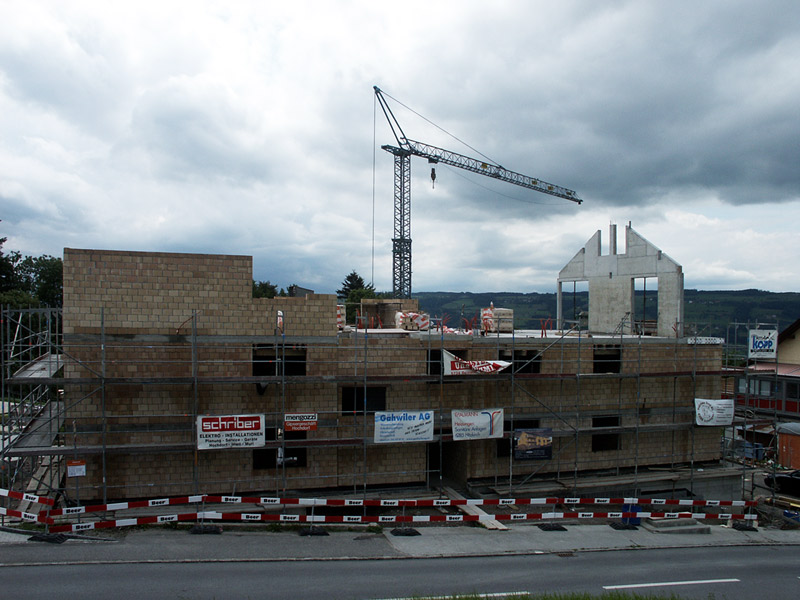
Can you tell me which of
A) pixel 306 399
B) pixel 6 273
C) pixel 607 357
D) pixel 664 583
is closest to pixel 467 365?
pixel 306 399

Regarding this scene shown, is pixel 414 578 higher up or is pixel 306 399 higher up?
pixel 306 399

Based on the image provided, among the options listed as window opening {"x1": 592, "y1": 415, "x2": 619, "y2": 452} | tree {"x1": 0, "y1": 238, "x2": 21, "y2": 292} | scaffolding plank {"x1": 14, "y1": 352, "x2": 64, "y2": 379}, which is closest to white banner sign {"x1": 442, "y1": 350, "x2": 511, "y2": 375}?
window opening {"x1": 592, "y1": 415, "x2": 619, "y2": 452}

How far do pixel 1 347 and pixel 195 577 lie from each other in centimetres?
932

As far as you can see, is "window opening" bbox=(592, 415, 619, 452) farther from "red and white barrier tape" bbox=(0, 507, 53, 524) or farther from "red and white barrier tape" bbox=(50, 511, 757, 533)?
"red and white barrier tape" bbox=(0, 507, 53, 524)

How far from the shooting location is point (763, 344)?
2469 centimetres

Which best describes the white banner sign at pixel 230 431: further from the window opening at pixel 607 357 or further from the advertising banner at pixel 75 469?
the window opening at pixel 607 357

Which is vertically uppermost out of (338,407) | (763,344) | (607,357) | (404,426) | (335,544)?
(763,344)

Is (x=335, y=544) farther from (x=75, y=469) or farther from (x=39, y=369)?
(x=39, y=369)

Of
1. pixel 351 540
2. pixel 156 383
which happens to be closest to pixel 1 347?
pixel 156 383

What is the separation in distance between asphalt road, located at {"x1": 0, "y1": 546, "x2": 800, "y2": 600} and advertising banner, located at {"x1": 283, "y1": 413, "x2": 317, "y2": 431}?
5.39 meters

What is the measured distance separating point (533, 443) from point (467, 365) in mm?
4089

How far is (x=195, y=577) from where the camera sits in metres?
13.0

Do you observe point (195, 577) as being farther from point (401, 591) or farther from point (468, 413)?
point (468, 413)

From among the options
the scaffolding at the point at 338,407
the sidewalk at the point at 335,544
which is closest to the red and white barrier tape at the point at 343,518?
the sidewalk at the point at 335,544
